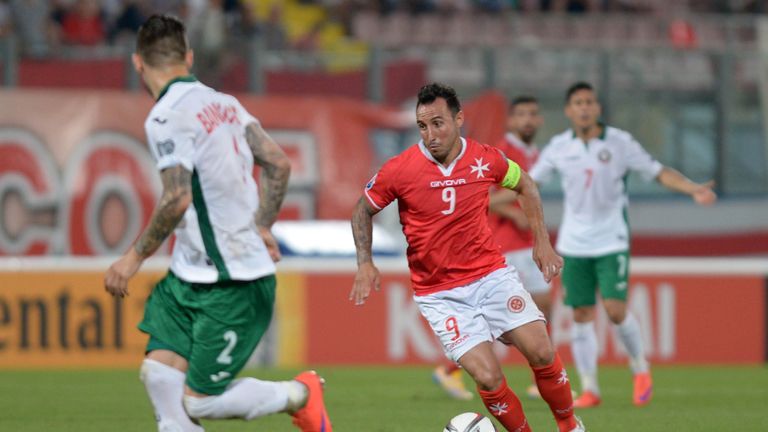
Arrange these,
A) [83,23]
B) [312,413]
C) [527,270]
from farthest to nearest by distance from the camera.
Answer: [83,23], [527,270], [312,413]

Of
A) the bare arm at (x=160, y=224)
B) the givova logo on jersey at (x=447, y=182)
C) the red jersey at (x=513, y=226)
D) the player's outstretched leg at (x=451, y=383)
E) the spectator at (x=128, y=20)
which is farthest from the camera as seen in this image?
the spectator at (x=128, y=20)

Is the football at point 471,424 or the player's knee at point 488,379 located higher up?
the player's knee at point 488,379

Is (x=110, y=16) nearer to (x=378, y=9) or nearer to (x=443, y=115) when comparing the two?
(x=378, y=9)

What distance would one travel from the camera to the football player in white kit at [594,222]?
35.9 ft

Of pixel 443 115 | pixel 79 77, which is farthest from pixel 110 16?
pixel 443 115

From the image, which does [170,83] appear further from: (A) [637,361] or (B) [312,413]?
(A) [637,361]

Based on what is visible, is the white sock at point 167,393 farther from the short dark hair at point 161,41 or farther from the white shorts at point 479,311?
the white shorts at point 479,311

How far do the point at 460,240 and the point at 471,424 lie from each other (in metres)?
1.00

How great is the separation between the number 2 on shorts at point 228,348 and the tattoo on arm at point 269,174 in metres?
0.57

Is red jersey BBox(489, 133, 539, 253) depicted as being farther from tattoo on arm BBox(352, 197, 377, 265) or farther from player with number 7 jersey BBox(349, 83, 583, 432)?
tattoo on arm BBox(352, 197, 377, 265)

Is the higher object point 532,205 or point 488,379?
point 532,205

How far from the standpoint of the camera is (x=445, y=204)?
7801 millimetres

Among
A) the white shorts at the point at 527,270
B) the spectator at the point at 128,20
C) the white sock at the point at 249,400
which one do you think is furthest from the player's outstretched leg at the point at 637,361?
the spectator at the point at 128,20

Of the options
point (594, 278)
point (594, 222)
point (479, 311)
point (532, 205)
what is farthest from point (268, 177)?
point (594, 278)
